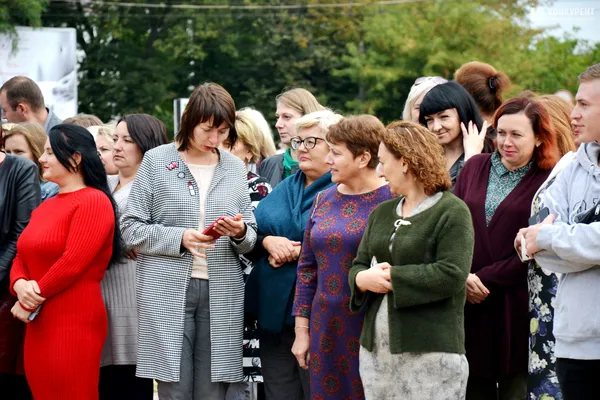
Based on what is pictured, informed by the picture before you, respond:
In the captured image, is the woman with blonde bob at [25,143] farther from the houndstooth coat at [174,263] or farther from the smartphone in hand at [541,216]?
the smartphone in hand at [541,216]

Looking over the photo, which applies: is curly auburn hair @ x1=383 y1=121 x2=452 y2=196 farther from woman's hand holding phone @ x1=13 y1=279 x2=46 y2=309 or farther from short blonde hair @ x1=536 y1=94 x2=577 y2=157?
woman's hand holding phone @ x1=13 y1=279 x2=46 y2=309

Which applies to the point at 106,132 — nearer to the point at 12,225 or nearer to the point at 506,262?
the point at 12,225

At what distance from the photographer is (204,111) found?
5594 mm

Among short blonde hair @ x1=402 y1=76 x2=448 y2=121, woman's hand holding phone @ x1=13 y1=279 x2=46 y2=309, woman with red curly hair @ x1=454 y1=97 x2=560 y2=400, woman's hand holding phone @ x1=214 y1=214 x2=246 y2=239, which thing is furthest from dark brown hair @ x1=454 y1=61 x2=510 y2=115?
woman's hand holding phone @ x1=13 y1=279 x2=46 y2=309

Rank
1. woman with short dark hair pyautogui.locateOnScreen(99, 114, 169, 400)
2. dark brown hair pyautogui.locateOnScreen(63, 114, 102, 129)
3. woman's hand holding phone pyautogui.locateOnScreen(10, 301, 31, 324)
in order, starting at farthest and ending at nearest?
dark brown hair pyautogui.locateOnScreen(63, 114, 102, 129) → woman with short dark hair pyautogui.locateOnScreen(99, 114, 169, 400) → woman's hand holding phone pyautogui.locateOnScreen(10, 301, 31, 324)

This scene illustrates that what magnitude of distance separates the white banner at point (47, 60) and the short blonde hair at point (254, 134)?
25028mm

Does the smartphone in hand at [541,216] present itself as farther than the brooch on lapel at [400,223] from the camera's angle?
No

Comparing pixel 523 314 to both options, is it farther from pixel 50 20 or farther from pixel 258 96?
pixel 50 20

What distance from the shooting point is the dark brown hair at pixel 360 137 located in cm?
523

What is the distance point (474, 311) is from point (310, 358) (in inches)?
36.6

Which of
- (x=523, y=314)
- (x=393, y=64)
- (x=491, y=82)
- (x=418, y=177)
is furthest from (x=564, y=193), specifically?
(x=393, y=64)

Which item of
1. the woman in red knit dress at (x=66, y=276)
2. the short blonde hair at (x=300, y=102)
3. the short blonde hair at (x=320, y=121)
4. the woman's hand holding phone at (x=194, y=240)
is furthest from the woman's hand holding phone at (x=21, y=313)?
the short blonde hair at (x=300, y=102)

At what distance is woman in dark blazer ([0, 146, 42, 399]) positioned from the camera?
6180mm

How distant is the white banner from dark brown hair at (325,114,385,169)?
89.9ft
